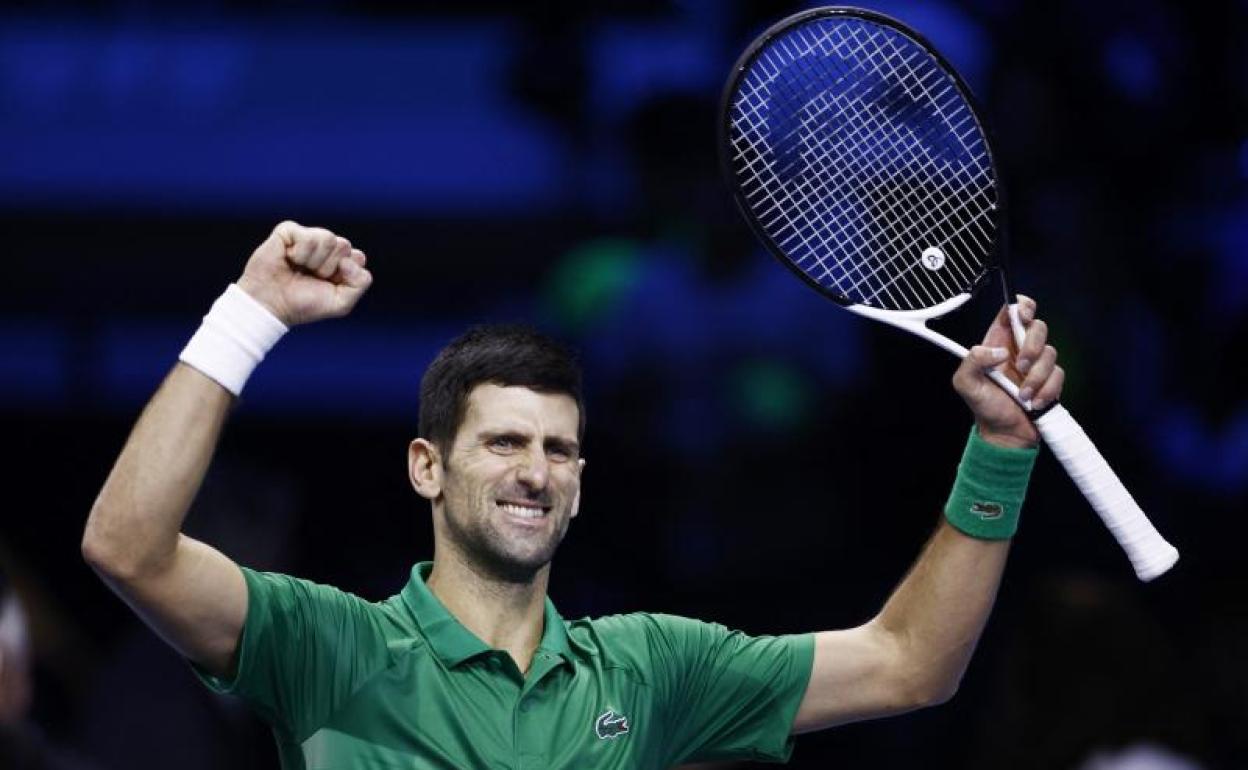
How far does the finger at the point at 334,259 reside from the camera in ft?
11.5

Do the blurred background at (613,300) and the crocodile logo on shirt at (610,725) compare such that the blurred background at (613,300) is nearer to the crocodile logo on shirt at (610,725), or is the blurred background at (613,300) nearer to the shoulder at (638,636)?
the shoulder at (638,636)

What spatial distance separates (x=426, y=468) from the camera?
386cm

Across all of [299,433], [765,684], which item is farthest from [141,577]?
[299,433]

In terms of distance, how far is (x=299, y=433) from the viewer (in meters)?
7.41

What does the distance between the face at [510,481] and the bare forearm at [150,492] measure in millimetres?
553

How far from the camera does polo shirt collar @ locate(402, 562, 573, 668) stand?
3.65 m

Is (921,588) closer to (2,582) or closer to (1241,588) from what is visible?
(2,582)

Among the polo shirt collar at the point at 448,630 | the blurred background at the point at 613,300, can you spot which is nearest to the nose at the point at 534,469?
the polo shirt collar at the point at 448,630

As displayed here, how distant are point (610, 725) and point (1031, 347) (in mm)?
949

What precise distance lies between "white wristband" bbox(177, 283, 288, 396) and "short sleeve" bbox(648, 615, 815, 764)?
905 millimetres

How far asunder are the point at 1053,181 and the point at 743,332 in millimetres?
1101

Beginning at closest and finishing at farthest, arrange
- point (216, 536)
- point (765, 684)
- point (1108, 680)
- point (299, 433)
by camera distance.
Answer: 1. point (765, 684)
2. point (1108, 680)
3. point (216, 536)
4. point (299, 433)

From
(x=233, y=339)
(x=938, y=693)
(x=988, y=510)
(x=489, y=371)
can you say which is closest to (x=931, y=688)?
(x=938, y=693)

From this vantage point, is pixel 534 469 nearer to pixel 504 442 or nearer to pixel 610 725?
pixel 504 442
